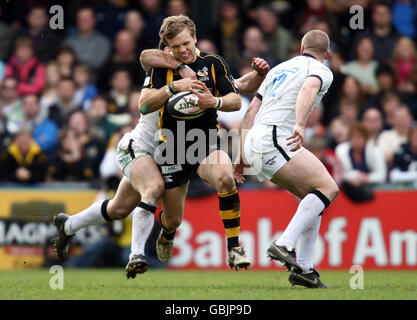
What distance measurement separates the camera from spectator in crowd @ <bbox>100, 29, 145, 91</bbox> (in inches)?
574

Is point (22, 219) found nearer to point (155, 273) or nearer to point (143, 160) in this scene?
point (155, 273)

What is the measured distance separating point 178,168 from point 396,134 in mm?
5558

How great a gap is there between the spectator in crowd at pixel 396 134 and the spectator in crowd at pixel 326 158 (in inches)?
36.4

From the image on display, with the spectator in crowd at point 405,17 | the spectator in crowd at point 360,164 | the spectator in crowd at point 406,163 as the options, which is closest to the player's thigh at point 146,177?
the spectator in crowd at point 360,164

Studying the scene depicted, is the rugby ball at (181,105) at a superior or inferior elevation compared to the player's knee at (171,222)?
superior

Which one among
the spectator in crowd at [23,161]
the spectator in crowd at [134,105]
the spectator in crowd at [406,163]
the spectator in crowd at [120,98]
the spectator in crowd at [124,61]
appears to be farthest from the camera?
the spectator in crowd at [124,61]

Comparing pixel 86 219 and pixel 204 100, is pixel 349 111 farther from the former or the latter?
pixel 204 100

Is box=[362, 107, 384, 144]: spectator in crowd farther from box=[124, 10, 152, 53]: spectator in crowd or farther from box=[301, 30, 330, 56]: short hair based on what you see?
box=[301, 30, 330, 56]: short hair

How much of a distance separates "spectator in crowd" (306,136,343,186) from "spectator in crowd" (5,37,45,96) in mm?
4618

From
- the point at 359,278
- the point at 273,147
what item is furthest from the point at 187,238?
the point at 273,147

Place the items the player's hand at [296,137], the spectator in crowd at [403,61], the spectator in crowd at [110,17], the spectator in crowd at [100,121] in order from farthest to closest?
the spectator in crowd at [110,17] < the spectator in crowd at [403,61] < the spectator in crowd at [100,121] < the player's hand at [296,137]

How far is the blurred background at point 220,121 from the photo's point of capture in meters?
12.3

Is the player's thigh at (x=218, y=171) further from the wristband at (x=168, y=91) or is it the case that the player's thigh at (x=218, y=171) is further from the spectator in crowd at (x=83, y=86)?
the spectator in crowd at (x=83, y=86)

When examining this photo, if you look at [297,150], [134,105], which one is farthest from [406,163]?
[297,150]
